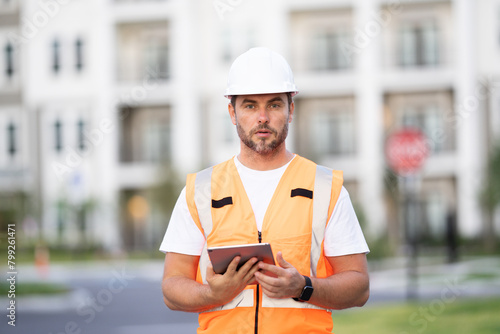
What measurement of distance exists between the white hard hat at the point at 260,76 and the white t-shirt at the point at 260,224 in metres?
0.34

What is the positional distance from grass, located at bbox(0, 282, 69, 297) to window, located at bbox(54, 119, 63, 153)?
838 inches

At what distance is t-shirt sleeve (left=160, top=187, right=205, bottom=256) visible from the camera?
134 inches

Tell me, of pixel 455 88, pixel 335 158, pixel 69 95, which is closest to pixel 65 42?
pixel 69 95

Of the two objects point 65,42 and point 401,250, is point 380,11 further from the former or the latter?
point 65,42

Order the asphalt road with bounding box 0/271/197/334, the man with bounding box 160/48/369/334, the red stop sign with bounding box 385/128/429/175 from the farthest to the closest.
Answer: the red stop sign with bounding box 385/128/429/175
the asphalt road with bounding box 0/271/197/334
the man with bounding box 160/48/369/334

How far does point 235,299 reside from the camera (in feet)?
10.9

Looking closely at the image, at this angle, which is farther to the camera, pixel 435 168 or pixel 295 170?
pixel 435 168

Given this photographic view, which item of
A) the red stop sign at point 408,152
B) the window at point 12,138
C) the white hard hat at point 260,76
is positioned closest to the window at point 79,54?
the window at point 12,138

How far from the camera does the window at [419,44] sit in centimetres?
3772

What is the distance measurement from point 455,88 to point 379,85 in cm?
347

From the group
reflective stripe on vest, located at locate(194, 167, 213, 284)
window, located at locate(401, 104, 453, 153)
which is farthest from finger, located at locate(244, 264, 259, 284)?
window, located at locate(401, 104, 453, 153)

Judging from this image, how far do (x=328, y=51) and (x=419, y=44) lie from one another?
4.37m

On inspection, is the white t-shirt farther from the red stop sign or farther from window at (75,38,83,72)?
window at (75,38,83,72)

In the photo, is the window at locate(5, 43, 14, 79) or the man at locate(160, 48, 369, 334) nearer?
the man at locate(160, 48, 369, 334)
